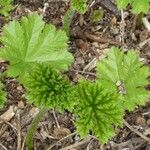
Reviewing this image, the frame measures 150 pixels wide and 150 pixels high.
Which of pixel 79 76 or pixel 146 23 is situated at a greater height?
pixel 146 23

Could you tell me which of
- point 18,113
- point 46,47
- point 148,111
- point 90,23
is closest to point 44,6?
point 90,23

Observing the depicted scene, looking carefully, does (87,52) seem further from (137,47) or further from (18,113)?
(18,113)

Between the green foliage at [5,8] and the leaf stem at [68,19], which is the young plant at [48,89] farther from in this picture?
the green foliage at [5,8]

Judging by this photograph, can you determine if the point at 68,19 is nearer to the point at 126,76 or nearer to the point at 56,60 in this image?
the point at 56,60

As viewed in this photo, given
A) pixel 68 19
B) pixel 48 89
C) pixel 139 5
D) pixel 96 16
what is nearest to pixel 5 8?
pixel 68 19

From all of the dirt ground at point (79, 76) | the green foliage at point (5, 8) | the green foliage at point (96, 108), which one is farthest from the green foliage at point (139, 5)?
the green foliage at point (96, 108)

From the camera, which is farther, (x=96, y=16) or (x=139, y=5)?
(x=96, y=16)

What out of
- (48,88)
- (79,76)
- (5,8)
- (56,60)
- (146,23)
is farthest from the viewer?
(146,23)
